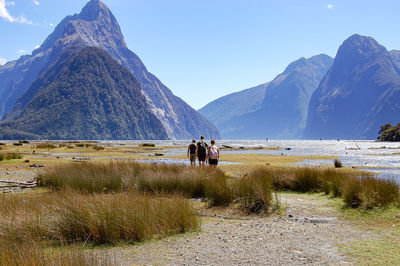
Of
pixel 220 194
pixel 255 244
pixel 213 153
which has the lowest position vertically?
pixel 255 244

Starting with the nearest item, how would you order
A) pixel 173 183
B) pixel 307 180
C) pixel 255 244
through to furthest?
1. pixel 255 244
2. pixel 173 183
3. pixel 307 180

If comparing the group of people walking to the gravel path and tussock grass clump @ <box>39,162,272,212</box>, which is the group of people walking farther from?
the gravel path

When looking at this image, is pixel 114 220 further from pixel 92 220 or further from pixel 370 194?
pixel 370 194

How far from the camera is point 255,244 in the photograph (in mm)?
7848

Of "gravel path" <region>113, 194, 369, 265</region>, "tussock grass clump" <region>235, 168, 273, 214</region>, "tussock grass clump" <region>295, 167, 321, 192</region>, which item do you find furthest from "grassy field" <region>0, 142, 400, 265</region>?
"tussock grass clump" <region>295, 167, 321, 192</region>

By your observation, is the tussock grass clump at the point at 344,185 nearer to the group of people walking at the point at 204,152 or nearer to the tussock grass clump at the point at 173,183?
the tussock grass clump at the point at 173,183

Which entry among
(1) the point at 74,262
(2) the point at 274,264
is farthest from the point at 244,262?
(1) the point at 74,262

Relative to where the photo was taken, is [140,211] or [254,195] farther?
[254,195]

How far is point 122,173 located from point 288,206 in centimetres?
755

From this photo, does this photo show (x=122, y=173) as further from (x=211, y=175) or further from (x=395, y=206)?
(x=395, y=206)

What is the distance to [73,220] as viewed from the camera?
7.89 m

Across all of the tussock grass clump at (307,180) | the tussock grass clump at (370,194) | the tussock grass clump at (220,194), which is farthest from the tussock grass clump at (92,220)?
the tussock grass clump at (307,180)

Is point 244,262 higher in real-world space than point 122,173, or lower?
lower

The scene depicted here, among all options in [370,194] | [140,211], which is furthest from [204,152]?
[140,211]
